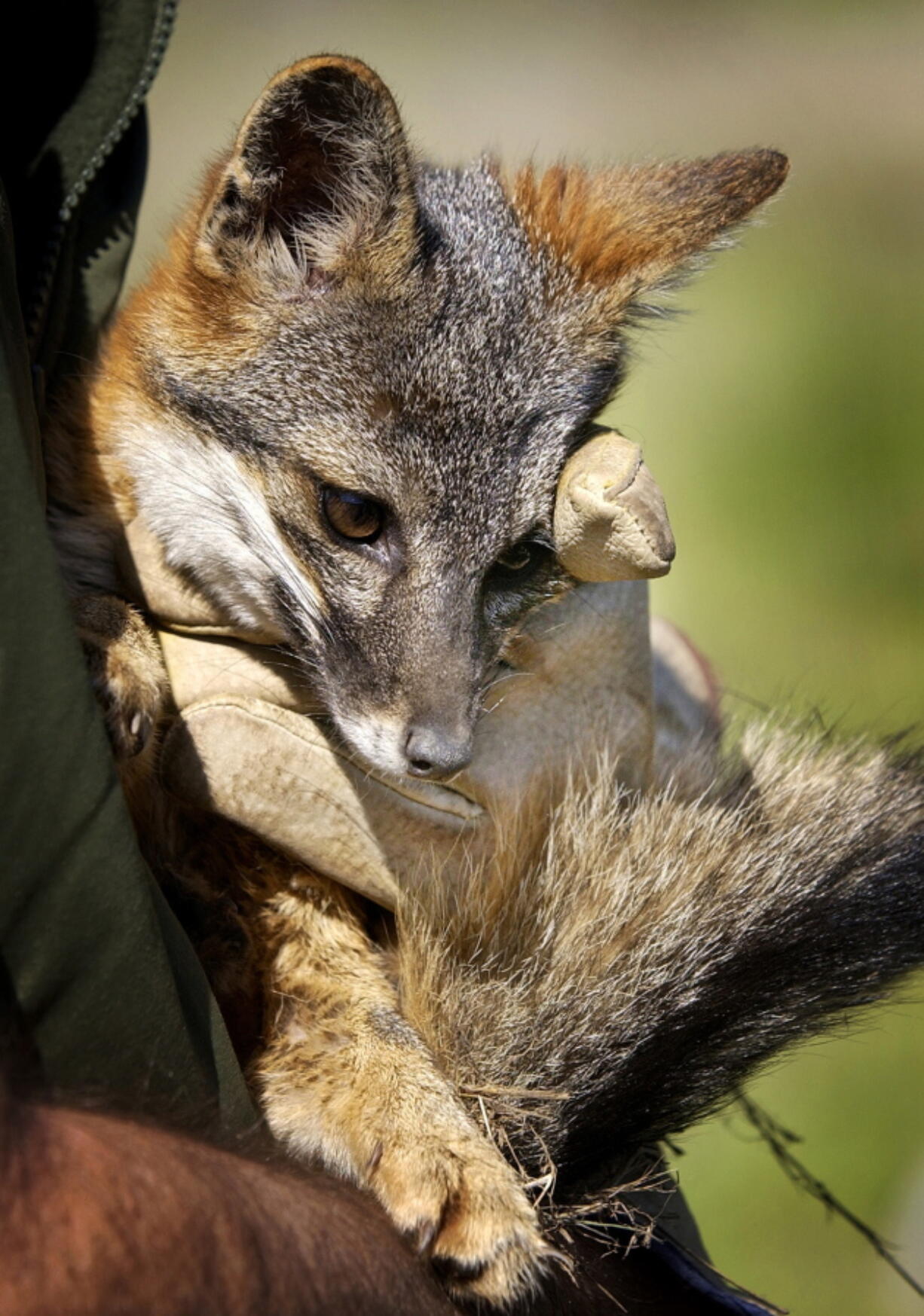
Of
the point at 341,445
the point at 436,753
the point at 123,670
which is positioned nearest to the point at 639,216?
the point at 341,445

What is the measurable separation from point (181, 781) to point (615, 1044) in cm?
55

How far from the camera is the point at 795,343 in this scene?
600cm

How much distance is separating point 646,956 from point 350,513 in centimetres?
65

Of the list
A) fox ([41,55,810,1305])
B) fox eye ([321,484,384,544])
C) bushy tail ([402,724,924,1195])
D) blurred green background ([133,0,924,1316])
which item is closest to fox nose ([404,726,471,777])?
fox ([41,55,810,1305])

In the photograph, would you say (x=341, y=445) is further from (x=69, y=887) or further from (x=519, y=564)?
(x=69, y=887)

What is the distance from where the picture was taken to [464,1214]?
111 cm

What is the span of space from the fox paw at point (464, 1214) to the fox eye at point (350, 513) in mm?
716

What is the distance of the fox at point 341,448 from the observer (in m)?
1.32

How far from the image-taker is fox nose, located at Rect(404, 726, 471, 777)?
1.30m

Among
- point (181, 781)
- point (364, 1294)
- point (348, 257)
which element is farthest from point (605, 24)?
point (364, 1294)

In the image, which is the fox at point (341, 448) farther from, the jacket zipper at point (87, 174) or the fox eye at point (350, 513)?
the jacket zipper at point (87, 174)

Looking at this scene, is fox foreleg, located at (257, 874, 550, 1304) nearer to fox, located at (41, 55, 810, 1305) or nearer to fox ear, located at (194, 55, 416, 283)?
fox, located at (41, 55, 810, 1305)

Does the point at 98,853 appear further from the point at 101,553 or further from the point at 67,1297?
the point at 101,553

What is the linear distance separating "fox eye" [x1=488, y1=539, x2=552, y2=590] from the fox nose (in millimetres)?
290
